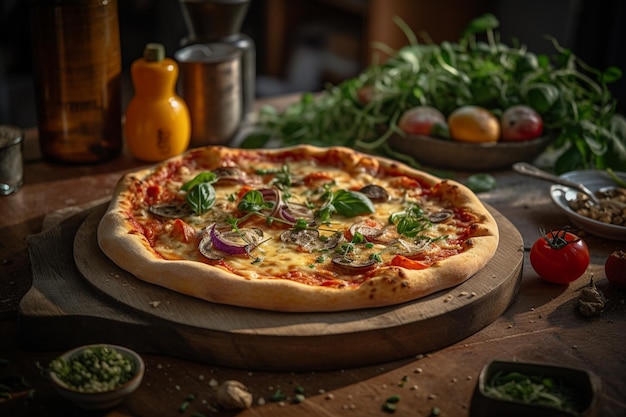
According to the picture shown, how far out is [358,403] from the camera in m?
2.29

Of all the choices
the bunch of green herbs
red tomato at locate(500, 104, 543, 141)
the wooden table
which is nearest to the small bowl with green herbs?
the wooden table

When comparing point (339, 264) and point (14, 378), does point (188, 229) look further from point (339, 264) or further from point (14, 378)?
point (14, 378)

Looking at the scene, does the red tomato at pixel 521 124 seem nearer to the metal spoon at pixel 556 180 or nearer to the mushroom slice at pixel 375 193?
the metal spoon at pixel 556 180

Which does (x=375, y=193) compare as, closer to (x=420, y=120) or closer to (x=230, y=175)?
(x=230, y=175)

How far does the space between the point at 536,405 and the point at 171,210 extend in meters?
1.65

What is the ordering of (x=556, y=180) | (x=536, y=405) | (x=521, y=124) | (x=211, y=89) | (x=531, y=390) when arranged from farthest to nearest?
(x=211, y=89) → (x=521, y=124) → (x=556, y=180) → (x=531, y=390) → (x=536, y=405)

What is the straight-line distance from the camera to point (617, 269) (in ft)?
9.57

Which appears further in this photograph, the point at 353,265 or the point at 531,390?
the point at 353,265

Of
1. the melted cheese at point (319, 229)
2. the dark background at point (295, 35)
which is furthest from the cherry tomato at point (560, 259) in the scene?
the dark background at point (295, 35)

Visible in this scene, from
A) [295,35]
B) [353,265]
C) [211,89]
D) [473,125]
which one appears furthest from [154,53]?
[295,35]

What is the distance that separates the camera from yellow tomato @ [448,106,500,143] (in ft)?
13.2

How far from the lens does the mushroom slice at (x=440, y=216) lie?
3.13 meters

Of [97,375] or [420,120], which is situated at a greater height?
[420,120]

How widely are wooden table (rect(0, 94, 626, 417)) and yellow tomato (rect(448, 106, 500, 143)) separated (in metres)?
0.94
